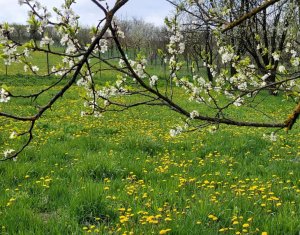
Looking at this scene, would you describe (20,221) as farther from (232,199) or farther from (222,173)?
(222,173)

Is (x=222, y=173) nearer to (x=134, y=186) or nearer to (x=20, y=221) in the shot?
(x=134, y=186)

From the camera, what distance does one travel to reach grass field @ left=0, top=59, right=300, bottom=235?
14.1 feet

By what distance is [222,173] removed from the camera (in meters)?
6.34

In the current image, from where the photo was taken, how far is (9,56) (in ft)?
7.49

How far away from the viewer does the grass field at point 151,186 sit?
14.1 ft

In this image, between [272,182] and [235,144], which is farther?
[235,144]

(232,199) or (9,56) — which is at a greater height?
(9,56)

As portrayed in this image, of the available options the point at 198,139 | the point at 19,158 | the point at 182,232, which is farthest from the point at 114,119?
the point at 182,232

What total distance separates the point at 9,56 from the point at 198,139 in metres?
7.49

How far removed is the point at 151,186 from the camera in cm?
560

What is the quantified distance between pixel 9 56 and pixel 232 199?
353cm

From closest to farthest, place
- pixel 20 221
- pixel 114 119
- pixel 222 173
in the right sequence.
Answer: pixel 20 221, pixel 222 173, pixel 114 119

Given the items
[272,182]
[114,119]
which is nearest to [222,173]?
[272,182]

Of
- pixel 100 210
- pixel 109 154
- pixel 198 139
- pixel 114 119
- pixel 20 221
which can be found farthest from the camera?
pixel 114 119
